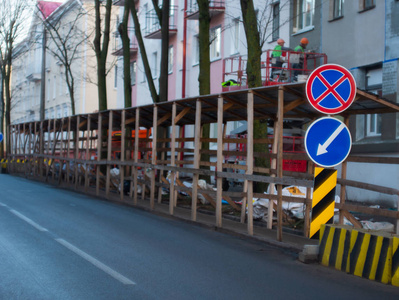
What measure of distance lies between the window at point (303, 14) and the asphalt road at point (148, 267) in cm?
1205

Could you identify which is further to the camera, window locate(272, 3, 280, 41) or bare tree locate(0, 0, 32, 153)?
bare tree locate(0, 0, 32, 153)

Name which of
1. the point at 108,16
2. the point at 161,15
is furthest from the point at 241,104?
the point at 108,16

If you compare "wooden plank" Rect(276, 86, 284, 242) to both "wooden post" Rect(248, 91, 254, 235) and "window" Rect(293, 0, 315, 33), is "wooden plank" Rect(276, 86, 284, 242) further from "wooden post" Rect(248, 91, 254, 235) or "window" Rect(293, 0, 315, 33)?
"window" Rect(293, 0, 315, 33)

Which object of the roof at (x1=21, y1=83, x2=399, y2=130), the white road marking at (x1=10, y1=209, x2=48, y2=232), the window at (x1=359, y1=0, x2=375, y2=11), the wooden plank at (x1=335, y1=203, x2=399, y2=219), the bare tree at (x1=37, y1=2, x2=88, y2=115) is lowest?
the white road marking at (x1=10, y1=209, x2=48, y2=232)

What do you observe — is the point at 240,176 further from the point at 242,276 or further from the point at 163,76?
the point at 163,76

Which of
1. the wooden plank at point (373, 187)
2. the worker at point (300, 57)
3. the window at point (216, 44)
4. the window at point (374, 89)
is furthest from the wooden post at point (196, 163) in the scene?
the window at point (216, 44)

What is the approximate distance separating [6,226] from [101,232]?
188 centimetres

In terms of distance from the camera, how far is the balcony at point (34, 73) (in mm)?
63966

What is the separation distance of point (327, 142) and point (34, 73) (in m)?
59.2

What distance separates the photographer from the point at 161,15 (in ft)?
72.7

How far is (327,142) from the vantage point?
8.88 meters

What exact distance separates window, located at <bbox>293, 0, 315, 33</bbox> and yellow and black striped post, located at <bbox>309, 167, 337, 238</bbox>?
1356 centimetres

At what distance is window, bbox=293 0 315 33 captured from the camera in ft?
72.7

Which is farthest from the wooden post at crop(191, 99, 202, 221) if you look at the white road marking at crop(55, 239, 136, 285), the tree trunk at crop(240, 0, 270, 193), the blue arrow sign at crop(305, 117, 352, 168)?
the blue arrow sign at crop(305, 117, 352, 168)
